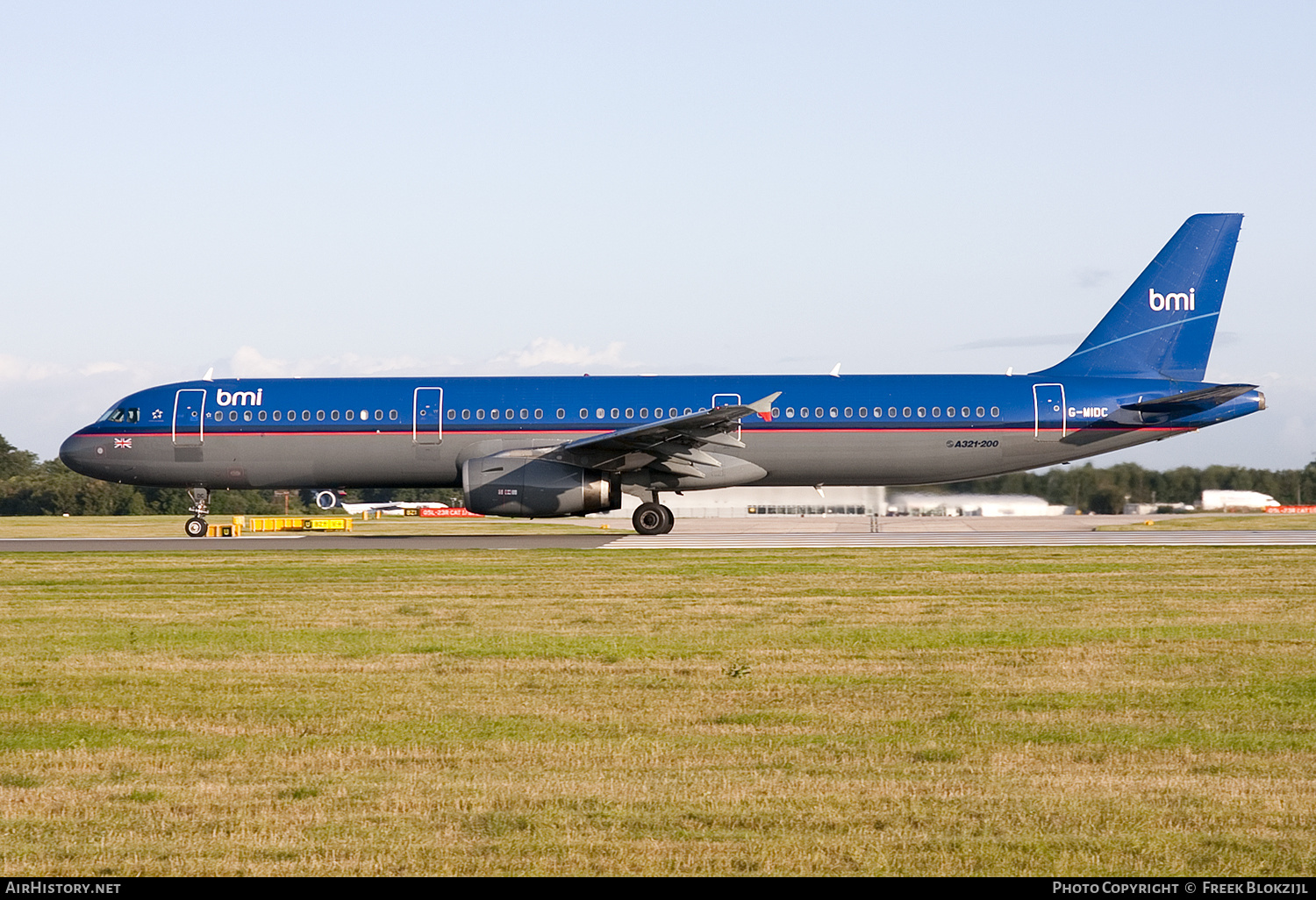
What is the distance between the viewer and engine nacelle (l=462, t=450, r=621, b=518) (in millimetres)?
29641

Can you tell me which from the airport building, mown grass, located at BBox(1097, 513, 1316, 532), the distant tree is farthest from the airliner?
the distant tree

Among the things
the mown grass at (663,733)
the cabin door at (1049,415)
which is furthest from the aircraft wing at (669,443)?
the mown grass at (663,733)

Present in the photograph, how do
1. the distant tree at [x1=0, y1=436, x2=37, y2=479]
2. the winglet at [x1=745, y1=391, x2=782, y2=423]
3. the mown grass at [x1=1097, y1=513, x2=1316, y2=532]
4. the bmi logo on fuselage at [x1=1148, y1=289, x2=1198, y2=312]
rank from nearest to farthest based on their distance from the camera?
the winglet at [x1=745, y1=391, x2=782, y2=423]
the bmi logo on fuselage at [x1=1148, y1=289, x2=1198, y2=312]
the mown grass at [x1=1097, y1=513, x2=1316, y2=532]
the distant tree at [x1=0, y1=436, x2=37, y2=479]

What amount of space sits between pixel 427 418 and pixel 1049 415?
1481 cm

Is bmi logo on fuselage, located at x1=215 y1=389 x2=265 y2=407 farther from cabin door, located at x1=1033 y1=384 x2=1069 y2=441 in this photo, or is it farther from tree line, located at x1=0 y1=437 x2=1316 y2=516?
cabin door, located at x1=1033 y1=384 x2=1069 y2=441

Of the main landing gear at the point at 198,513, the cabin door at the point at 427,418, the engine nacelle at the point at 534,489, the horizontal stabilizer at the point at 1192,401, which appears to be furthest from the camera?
the main landing gear at the point at 198,513

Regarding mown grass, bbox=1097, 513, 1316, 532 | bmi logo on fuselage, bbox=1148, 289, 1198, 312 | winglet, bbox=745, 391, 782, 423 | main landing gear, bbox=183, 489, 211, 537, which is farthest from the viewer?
mown grass, bbox=1097, 513, 1316, 532

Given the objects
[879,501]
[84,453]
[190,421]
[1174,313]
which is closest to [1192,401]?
[1174,313]

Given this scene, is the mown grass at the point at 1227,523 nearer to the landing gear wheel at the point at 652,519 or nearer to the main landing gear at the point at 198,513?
the landing gear wheel at the point at 652,519

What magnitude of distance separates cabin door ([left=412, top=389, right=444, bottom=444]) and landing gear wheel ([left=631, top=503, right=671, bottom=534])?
5.19 meters

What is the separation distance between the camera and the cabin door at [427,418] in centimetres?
3159

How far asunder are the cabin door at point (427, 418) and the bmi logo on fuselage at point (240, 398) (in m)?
4.08

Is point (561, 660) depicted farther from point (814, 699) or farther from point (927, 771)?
point (927, 771)
